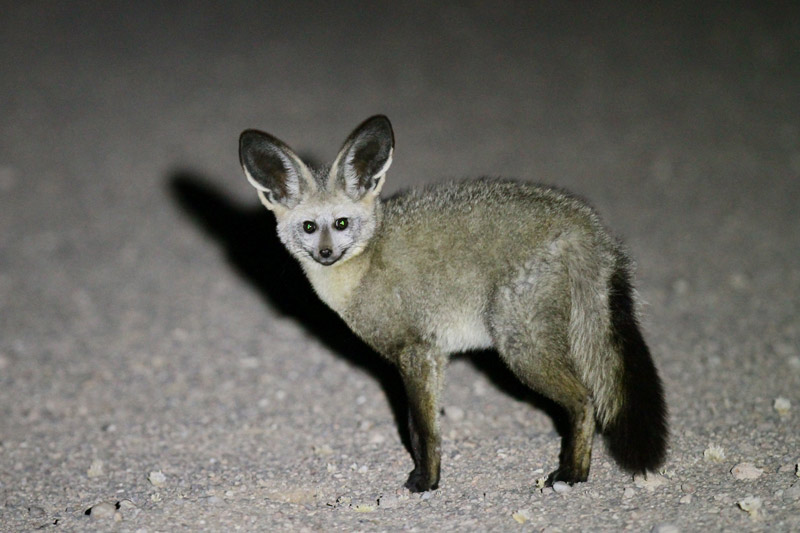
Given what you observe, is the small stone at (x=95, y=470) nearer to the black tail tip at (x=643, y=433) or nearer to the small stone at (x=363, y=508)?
the small stone at (x=363, y=508)

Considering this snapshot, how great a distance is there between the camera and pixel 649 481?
4.54 meters

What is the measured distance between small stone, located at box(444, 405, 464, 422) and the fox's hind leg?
123 centimetres

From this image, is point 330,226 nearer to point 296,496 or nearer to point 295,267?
point 296,496

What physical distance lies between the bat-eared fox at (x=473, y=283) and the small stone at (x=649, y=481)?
261 millimetres

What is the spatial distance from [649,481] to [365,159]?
2.50 m

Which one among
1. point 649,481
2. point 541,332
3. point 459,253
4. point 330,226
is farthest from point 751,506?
point 330,226

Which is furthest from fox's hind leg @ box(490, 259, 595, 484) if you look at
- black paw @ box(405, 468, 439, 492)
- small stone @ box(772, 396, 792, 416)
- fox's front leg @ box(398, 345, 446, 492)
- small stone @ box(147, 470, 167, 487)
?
small stone @ box(147, 470, 167, 487)

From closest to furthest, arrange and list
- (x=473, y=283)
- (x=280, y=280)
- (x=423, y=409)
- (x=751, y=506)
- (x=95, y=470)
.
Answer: (x=751, y=506) < (x=473, y=283) < (x=423, y=409) < (x=95, y=470) < (x=280, y=280)

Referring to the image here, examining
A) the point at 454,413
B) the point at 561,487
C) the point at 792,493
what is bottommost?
the point at 561,487

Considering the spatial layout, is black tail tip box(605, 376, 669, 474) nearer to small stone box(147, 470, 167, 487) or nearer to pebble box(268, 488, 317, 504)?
pebble box(268, 488, 317, 504)

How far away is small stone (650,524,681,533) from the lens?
157 inches

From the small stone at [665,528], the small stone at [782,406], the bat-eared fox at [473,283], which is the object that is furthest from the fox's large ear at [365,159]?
the small stone at [782,406]

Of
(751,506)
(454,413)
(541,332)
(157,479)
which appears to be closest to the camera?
(751,506)

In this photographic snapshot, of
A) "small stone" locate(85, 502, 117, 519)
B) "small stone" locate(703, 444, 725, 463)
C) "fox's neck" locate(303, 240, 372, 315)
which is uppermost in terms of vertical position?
"fox's neck" locate(303, 240, 372, 315)
